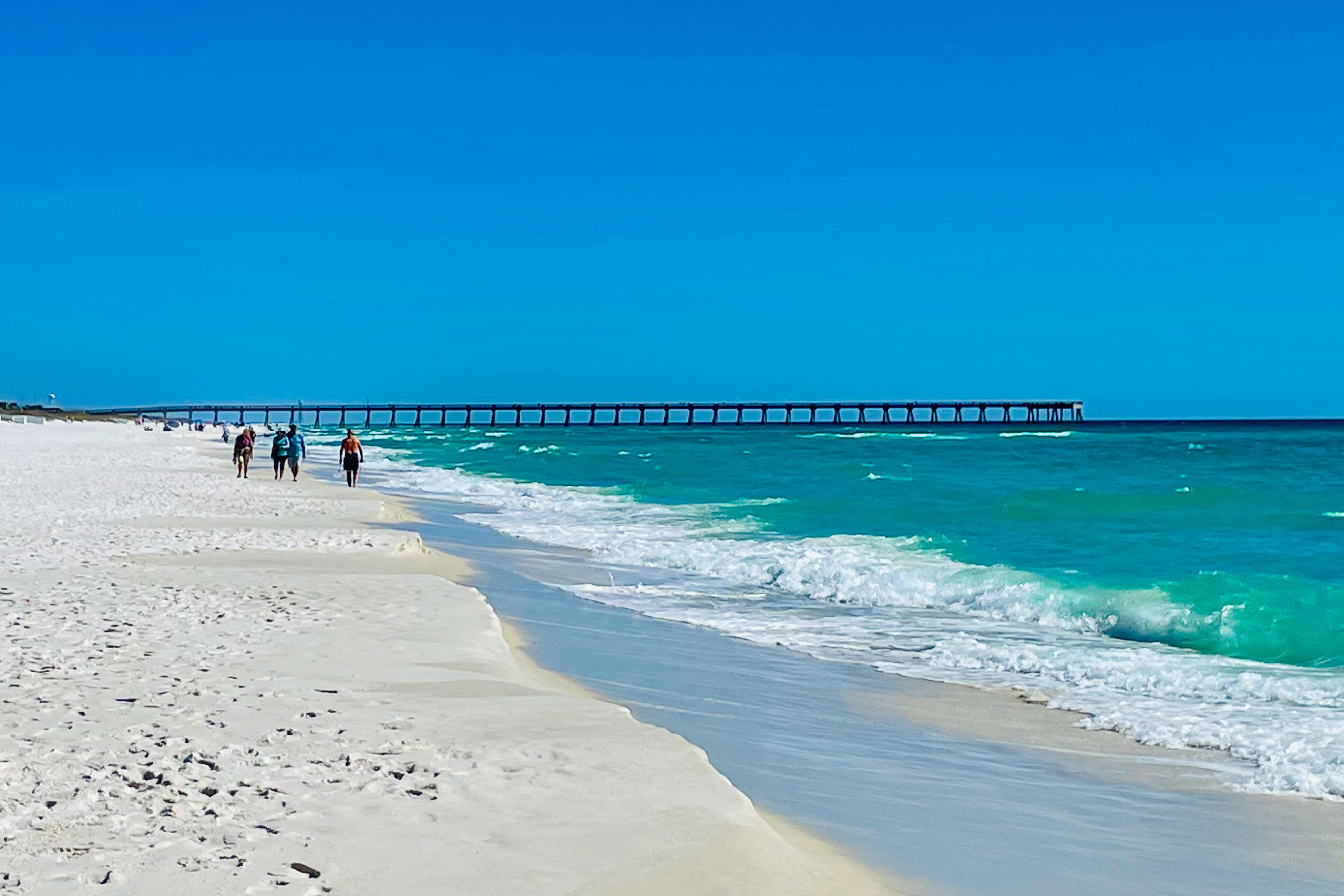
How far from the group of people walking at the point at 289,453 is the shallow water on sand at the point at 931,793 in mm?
19797

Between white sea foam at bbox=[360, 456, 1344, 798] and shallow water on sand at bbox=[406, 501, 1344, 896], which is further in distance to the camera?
white sea foam at bbox=[360, 456, 1344, 798]

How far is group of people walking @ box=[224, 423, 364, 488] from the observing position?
27891 mm

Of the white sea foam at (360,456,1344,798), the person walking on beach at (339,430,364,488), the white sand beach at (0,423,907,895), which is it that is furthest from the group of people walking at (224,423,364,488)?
the white sand beach at (0,423,907,895)

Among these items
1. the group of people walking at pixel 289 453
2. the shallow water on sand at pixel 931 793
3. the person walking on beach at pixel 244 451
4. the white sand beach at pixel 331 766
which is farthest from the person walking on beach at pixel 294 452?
the shallow water on sand at pixel 931 793

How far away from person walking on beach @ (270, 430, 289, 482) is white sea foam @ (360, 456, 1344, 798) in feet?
37.0

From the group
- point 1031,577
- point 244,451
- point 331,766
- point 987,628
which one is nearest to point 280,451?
point 244,451

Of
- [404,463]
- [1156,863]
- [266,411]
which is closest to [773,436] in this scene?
[404,463]

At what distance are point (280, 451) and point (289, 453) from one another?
9.2 inches

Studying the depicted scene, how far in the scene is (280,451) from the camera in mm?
29062

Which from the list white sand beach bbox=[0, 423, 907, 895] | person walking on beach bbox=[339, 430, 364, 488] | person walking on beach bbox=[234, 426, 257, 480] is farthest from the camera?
person walking on beach bbox=[234, 426, 257, 480]

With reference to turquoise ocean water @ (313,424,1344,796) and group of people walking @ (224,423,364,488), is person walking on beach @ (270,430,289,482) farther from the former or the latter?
turquoise ocean water @ (313,424,1344,796)

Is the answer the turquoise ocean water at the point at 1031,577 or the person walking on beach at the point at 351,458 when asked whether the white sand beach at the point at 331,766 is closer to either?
the turquoise ocean water at the point at 1031,577

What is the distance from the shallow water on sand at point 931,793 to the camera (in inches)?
174

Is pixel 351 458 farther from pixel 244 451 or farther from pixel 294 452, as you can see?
pixel 244 451
